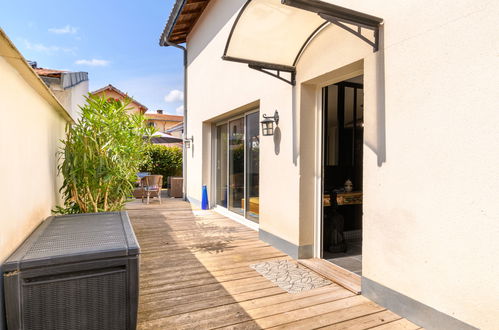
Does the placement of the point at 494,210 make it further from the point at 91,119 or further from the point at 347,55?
the point at 91,119

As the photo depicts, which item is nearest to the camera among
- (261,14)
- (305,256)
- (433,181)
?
(433,181)

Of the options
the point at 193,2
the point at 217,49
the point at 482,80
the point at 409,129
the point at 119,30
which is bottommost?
the point at 409,129

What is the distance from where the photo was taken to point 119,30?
2264 cm

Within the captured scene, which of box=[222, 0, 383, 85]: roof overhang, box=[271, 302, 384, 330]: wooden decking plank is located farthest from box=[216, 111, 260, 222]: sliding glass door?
box=[271, 302, 384, 330]: wooden decking plank

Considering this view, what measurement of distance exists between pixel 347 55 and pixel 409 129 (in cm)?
110

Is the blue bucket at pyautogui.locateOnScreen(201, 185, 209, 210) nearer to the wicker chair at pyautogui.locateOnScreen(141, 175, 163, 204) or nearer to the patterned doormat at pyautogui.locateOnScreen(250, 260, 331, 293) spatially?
the wicker chair at pyautogui.locateOnScreen(141, 175, 163, 204)

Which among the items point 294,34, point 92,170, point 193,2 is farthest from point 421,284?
point 193,2

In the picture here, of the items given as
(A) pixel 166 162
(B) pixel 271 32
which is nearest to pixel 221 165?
(B) pixel 271 32

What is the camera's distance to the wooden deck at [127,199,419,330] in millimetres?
2438

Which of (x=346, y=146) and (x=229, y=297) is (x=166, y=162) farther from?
(x=229, y=297)

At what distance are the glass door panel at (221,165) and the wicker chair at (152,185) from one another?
2363 mm

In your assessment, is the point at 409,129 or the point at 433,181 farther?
the point at 409,129

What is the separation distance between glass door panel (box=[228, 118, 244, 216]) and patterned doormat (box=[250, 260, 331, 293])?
2.53 meters

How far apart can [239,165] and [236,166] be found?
172 millimetres
